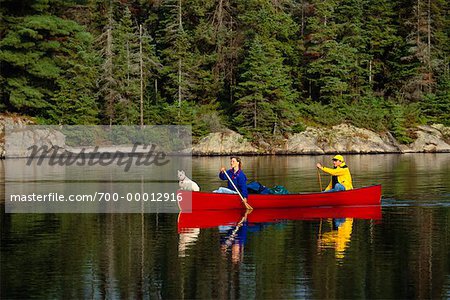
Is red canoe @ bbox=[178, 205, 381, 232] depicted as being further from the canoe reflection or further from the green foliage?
the green foliage

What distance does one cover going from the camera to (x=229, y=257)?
672 inches

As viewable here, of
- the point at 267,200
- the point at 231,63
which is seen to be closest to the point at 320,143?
the point at 231,63

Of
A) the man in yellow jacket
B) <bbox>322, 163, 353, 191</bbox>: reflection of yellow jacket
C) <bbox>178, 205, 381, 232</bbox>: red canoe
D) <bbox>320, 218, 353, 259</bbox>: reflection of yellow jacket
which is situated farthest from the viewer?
<bbox>322, 163, 353, 191</bbox>: reflection of yellow jacket

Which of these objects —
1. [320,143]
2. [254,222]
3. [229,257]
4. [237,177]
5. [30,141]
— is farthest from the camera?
[320,143]

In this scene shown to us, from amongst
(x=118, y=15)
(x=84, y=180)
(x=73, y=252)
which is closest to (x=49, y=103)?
(x=118, y=15)

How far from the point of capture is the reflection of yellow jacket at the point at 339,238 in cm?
1802

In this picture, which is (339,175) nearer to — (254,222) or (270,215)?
(270,215)

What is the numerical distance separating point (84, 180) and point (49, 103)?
27529mm

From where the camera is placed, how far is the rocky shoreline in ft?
213

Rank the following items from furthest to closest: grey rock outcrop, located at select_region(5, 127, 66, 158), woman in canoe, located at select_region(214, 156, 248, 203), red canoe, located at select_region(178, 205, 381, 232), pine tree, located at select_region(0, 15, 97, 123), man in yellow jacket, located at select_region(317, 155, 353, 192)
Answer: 1. pine tree, located at select_region(0, 15, 97, 123)
2. grey rock outcrop, located at select_region(5, 127, 66, 158)
3. man in yellow jacket, located at select_region(317, 155, 353, 192)
4. woman in canoe, located at select_region(214, 156, 248, 203)
5. red canoe, located at select_region(178, 205, 381, 232)

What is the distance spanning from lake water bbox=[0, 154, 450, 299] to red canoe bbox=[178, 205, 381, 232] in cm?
29

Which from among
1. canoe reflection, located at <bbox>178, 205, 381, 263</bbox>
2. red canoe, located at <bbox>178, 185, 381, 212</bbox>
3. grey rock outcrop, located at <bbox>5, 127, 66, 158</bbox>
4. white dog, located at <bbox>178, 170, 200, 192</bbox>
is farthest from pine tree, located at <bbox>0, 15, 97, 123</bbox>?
canoe reflection, located at <bbox>178, 205, 381, 263</bbox>

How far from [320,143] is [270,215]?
4249 centimetres

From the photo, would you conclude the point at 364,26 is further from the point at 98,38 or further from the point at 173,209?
the point at 173,209
